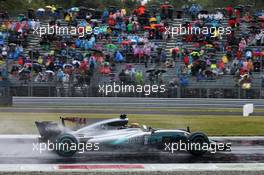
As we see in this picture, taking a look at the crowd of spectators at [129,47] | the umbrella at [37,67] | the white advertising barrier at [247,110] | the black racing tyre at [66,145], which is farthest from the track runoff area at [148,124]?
the umbrella at [37,67]

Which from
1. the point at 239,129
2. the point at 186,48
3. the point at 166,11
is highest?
the point at 166,11

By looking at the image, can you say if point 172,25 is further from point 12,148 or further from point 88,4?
point 88,4

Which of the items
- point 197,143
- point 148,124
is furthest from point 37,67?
point 197,143

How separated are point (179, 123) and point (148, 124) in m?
1.16

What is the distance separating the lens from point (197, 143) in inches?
464

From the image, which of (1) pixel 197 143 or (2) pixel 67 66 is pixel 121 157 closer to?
(1) pixel 197 143

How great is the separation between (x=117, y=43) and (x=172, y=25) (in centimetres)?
375

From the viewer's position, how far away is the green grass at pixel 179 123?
1605cm

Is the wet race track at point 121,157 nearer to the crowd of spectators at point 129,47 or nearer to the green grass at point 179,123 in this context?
the green grass at point 179,123

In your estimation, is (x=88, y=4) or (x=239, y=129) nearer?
(x=239, y=129)

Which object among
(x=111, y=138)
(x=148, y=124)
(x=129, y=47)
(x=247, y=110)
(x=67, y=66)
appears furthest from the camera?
(x=129, y=47)

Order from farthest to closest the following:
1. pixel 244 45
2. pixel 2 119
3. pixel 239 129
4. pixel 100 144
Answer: pixel 244 45 < pixel 2 119 < pixel 239 129 < pixel 100 144

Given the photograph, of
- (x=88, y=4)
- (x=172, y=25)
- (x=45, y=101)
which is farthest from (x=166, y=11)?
(x=88, y=4)

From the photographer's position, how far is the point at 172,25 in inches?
1122
